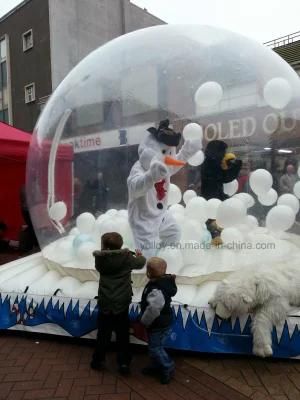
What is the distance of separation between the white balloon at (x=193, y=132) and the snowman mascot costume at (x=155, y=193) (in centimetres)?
4

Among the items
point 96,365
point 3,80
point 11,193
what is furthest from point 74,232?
point 3,80

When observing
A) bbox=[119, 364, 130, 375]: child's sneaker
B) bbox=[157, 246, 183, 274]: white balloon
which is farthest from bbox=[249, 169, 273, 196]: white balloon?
bbox=[119, 364, 130, 375]: child's sneaker

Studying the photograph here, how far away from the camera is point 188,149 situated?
392cm

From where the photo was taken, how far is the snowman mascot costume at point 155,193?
Result: 3.65 meters

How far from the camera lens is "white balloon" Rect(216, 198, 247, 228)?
3758 mm

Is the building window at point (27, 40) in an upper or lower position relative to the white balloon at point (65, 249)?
upper

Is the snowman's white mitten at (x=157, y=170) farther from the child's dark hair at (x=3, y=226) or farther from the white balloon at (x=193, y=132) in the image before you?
the child's dark hair at (x=3, y=226)

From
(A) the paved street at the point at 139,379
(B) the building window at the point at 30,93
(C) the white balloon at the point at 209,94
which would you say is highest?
(B) the building window at the point at 30,93

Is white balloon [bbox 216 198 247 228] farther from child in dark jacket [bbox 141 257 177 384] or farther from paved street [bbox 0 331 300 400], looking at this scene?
paved street [bbox 0 331 300 400]

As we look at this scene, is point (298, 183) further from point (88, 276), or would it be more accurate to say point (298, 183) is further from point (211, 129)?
point (88, 276)

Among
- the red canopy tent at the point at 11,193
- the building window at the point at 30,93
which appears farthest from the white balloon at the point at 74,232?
the building window at the point at 30,93

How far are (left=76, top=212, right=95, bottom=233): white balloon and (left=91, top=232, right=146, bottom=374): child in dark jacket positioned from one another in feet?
3.94

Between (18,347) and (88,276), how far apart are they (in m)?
0.86

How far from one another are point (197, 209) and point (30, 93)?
19.0m
